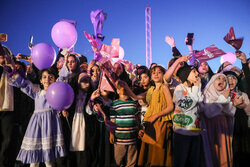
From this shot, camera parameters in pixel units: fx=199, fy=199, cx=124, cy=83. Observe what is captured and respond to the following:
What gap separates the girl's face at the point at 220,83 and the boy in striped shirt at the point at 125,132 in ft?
4.14

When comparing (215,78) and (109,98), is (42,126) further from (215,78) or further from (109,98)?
(215,78)

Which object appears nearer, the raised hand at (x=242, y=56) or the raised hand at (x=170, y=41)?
the raised hand at (x=242, y=56)

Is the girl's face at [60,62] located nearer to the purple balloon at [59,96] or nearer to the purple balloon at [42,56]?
the purple balloon at [42,56]

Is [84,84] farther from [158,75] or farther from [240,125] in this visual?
[240,125]

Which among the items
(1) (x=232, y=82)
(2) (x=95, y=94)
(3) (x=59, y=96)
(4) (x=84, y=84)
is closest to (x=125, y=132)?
(2) (x=95, y=94)

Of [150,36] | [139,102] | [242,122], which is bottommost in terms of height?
[242,122]

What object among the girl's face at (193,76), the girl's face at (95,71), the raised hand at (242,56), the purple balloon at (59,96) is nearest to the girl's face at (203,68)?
the raised hand at (242,56)

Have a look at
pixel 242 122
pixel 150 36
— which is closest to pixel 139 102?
pixel 242 122

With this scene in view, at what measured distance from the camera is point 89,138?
2.99 metres

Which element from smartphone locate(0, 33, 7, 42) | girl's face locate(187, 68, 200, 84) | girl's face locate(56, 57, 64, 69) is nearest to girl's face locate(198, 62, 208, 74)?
girl's face locate(187, 68, 200, 84)

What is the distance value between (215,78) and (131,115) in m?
1.39

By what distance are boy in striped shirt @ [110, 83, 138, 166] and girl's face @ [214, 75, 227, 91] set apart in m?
1.26

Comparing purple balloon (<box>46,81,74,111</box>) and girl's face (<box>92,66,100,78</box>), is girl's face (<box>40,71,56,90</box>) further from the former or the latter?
girl's face (<box>92,66,100,78</box>)

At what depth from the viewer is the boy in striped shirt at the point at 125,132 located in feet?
9.50
